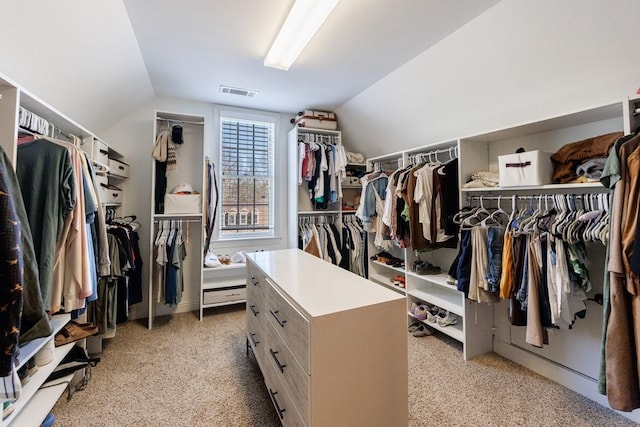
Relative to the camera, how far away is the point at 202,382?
2.08m

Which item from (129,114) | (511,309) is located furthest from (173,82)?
(511,309)

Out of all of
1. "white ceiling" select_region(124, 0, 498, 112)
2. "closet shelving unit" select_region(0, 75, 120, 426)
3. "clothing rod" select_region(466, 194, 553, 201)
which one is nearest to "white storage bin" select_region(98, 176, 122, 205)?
"closet shelving unit" select_region(0, 75, 120, 426)

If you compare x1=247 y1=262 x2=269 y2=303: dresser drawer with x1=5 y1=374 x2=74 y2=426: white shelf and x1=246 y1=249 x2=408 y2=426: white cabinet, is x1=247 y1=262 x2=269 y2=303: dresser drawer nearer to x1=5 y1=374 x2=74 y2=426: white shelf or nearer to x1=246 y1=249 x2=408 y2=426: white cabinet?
x1=246 y1=249 x2=408 y2=426: white cabinet

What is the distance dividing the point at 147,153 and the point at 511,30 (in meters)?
3.70

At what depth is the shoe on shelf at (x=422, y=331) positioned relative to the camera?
280cm

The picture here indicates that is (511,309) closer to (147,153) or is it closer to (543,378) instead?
(543,378)

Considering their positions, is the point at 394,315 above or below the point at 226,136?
below

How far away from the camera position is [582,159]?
172 cm

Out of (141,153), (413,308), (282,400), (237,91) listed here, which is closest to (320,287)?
(282,400)

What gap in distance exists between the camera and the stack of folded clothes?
5.25ft

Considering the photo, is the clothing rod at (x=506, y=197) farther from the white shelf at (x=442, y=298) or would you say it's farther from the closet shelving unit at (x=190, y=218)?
the closet shelving unit at (x=190, y=218)

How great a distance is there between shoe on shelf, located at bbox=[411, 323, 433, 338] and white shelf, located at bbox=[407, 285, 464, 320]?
31cm

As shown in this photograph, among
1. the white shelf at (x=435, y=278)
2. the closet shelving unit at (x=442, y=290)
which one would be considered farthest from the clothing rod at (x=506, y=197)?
the white shelf at (x=435, y=278)

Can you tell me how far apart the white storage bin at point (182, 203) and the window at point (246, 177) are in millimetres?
559
